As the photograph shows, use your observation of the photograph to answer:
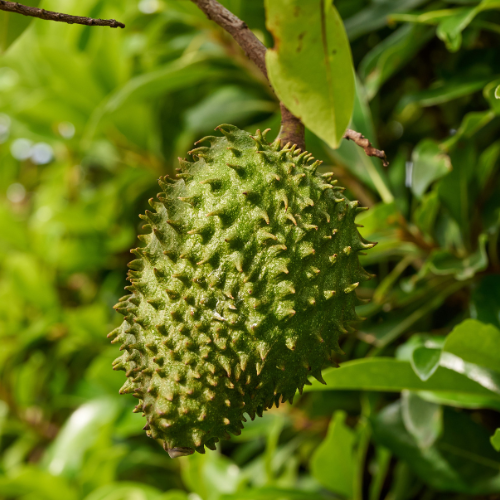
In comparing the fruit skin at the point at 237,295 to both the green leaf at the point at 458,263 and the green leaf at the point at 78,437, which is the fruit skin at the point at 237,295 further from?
the green leaf at the point at 78,437

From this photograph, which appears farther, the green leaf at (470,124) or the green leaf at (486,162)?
the green leaf at (486,162)

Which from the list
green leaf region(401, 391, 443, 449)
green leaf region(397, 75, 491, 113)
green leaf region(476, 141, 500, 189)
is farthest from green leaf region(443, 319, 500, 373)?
green leaf region(397, 75, 491, 113)

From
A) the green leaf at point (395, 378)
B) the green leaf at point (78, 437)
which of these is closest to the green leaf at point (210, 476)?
the green leaf at point (78, 437)

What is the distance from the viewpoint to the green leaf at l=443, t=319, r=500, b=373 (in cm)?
89

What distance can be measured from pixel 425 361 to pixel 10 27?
1.02 meters

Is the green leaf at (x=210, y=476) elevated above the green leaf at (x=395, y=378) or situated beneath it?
situated beneath

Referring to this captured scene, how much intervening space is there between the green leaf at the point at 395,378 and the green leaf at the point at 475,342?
108 mm

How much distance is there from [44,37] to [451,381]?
1760 mm

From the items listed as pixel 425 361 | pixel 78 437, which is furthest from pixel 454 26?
pixel 78 437

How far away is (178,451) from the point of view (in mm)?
794

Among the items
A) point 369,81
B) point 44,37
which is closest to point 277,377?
point 369,81

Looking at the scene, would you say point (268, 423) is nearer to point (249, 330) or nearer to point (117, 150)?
point (249, 330)

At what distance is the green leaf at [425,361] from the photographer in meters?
0.89

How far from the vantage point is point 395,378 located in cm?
104
